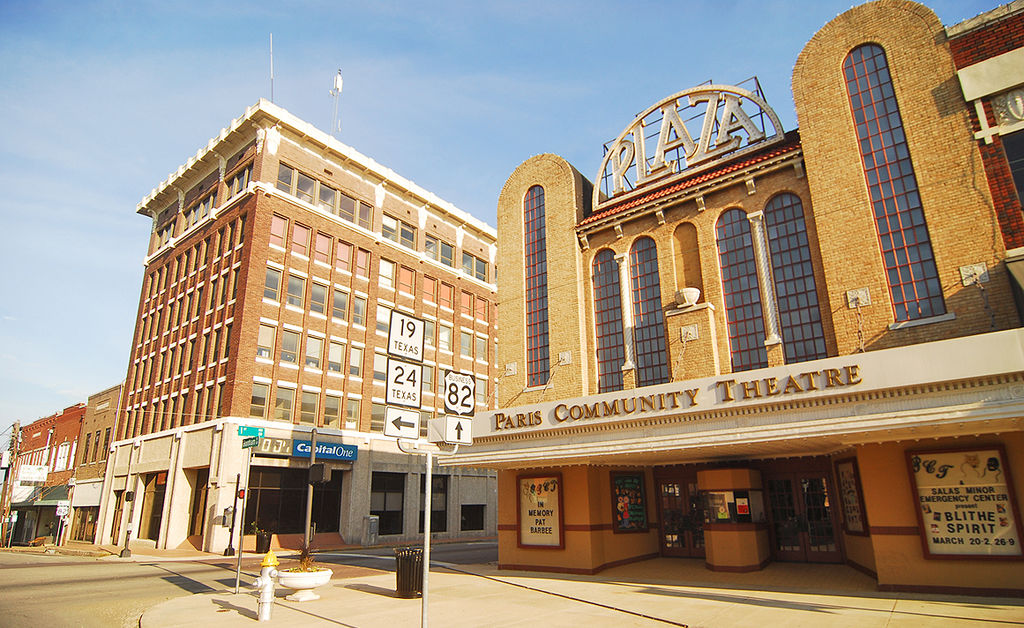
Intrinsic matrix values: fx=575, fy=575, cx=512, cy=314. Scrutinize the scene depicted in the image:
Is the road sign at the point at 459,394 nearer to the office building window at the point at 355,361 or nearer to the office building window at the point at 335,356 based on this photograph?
the office building window at the point at 335,356

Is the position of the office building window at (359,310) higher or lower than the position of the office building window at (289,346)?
higher

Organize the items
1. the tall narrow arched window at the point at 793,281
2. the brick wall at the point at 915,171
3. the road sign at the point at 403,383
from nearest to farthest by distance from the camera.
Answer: the road sign at the point at 403,383 → the brick wall at the point at 915,171 → the tall narrow arched window at the point at 793,281

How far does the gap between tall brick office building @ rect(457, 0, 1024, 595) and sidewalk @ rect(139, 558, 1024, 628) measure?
45.2 inches

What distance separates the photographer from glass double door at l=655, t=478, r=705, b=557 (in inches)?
773

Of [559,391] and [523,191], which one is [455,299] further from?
[559,391]

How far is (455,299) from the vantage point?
1844 inches

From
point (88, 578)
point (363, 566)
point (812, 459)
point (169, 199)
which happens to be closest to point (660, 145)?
point (812, 459)

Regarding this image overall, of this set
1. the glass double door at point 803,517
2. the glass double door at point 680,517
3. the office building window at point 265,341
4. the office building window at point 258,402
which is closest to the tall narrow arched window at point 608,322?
the glass double door at point 680,517

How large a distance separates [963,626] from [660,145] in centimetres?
1626

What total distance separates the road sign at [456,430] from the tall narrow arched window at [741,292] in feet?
33.6

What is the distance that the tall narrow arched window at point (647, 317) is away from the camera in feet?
60.8

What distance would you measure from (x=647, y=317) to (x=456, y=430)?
37.7 feet

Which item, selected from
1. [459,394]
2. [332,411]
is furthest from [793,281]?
[332,411]

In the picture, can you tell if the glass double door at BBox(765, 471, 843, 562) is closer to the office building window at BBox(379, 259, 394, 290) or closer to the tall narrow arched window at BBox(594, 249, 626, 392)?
the tall narrow arched window at BBox(594, 249, 626, 392)
